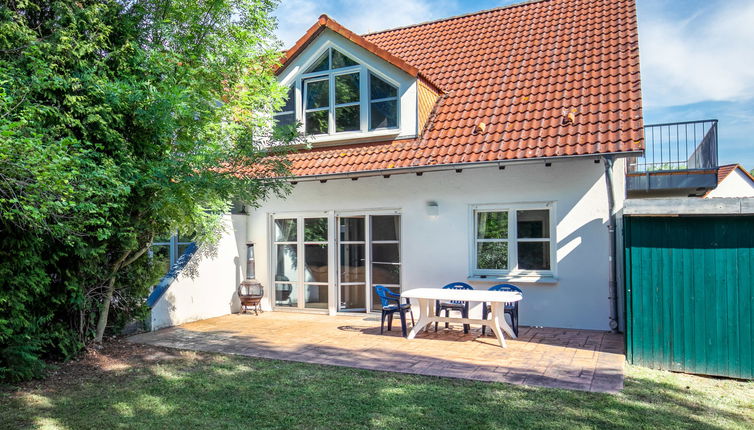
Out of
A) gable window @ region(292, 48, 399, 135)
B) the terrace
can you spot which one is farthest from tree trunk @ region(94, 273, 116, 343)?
the terrace

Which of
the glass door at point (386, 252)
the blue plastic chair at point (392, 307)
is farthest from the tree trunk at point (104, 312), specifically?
the glass door at point (386, 252)

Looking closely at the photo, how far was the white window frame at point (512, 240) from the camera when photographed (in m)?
9.67

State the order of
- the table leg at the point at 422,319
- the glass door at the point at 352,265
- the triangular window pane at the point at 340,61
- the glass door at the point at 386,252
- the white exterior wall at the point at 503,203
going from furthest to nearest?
the triangular window pane at the point at 340,61 < the glass door at the point at 352,265 < the glass door at the point at 386,252 < the white exterior wall at the point at 503,203 < the table leg at the point at 422,319

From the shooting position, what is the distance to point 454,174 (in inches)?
410

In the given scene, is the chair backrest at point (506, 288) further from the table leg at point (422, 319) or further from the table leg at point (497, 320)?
the table leg at point (422, 319)

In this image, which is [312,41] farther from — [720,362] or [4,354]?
[720,362]

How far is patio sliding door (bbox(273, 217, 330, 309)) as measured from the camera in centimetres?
1175

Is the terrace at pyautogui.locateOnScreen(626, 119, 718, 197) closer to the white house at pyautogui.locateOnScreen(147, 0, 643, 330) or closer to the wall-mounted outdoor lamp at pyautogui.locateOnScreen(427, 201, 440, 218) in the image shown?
the white house at pyautogui.locateOnScreen(147, 0, 643, 330)

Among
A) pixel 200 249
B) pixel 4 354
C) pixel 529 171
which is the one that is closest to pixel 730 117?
pixel 529 171

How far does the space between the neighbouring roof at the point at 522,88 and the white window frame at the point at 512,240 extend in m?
1.17

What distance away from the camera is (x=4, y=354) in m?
6.30

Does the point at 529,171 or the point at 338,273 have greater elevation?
the point at 529,171

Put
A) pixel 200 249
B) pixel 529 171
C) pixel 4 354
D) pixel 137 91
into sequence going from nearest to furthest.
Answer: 1. pixel 4 354
2. pixel 137 91
3. pixel 529 171
4. pixel 200 249

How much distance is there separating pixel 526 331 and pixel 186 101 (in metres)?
6.82
